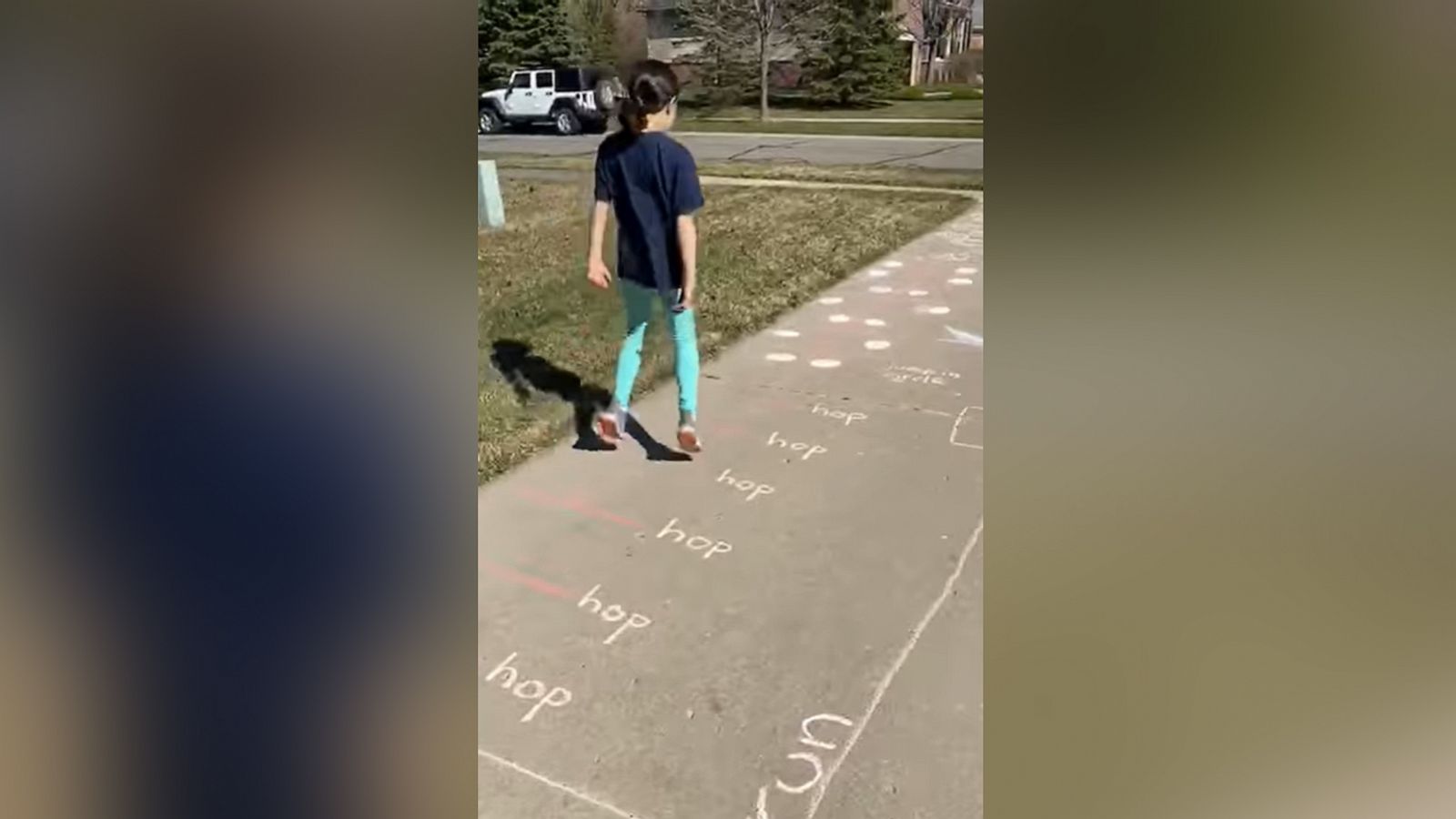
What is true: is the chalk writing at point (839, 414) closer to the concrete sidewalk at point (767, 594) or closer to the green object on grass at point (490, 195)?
the concrete sidewalk at point (767, 594)

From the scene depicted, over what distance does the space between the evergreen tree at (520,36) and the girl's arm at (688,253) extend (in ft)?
0.87

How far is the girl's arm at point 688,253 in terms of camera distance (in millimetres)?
1321

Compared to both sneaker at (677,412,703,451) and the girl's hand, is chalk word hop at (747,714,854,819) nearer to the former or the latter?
sneaker at (677,412,703,451)

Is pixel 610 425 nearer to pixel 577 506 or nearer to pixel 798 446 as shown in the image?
pixel 577 506

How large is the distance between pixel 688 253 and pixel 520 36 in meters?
0.35

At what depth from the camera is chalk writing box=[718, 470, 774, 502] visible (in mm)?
1432

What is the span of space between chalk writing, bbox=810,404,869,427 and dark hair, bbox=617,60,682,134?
1.91 ft

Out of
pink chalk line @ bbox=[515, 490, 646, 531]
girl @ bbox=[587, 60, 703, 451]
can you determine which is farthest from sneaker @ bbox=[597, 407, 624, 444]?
pink chalk line @ bbox=[515, 490, 646, 531]

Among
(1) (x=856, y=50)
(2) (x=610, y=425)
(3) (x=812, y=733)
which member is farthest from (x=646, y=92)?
(3) (x=812, y=733)
